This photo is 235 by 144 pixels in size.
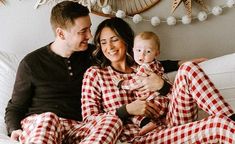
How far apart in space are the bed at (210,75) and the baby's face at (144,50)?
0.87ft

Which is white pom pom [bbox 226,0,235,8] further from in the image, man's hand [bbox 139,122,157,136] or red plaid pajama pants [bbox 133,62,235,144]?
man's hand [bbox 139,122,157,136]

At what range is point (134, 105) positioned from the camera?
172 cm

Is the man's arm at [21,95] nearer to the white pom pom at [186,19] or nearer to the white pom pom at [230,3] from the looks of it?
the white pom pom at [186,19]

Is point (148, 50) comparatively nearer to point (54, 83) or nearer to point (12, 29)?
point (54, 83)

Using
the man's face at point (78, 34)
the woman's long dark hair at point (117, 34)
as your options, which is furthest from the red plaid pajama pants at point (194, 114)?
the man's face at point (78, 34)

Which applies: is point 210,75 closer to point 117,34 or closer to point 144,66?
point 144,66

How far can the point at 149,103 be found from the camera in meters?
1.75

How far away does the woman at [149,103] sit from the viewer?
1527 millimetres

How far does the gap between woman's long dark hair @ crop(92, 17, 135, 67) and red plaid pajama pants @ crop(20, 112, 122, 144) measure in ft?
1.12

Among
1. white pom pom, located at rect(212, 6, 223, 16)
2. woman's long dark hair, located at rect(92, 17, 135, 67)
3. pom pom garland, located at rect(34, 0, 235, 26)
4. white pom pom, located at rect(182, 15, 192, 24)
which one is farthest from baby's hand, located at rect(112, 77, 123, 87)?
white pom pom, located at rect(212, 6, 223, 16)

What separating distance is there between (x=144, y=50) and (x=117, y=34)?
167mm

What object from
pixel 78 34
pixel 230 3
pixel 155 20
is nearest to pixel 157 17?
pixel 155 20

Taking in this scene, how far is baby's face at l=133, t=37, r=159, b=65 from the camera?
1.77 metres

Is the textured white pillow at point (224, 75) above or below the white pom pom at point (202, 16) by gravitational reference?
below
